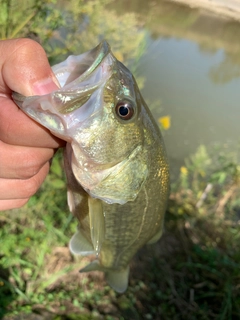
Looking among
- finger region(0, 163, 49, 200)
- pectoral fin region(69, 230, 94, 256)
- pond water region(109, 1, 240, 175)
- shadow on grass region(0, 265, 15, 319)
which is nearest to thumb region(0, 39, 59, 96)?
finger region(0, 163, 49, 200)

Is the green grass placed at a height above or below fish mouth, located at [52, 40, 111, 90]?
below

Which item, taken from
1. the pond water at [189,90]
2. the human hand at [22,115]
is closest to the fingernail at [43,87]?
the human hand at [22,115]

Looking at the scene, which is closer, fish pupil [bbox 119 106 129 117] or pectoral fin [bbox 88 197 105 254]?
fish pupil [bbox 119 106 129 117]

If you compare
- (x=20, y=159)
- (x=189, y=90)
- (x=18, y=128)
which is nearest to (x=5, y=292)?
(x=20, y=159)

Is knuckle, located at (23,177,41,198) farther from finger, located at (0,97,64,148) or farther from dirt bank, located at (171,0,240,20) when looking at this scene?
dirt bank, located at (171,0,240,20)

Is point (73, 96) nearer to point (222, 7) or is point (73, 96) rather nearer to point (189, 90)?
point (189, 90)

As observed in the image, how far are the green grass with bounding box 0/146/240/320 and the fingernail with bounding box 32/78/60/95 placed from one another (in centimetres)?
134

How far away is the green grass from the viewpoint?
2.32 metres

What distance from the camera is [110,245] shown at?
Result: 1.63 m

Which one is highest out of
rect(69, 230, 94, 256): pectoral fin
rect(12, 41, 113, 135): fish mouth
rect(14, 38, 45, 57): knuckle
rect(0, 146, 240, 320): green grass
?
rect(14, 38, 45, 57): knuckle

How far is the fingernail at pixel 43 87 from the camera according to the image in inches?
37.4

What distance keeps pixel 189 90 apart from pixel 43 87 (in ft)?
20.4

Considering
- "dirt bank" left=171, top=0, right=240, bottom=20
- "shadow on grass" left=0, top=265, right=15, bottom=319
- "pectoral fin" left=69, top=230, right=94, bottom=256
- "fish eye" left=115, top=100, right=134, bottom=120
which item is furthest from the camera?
"dirt bank" left=171, top=0, right=240, bottom=20

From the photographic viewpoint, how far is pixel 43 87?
0.96 metres
